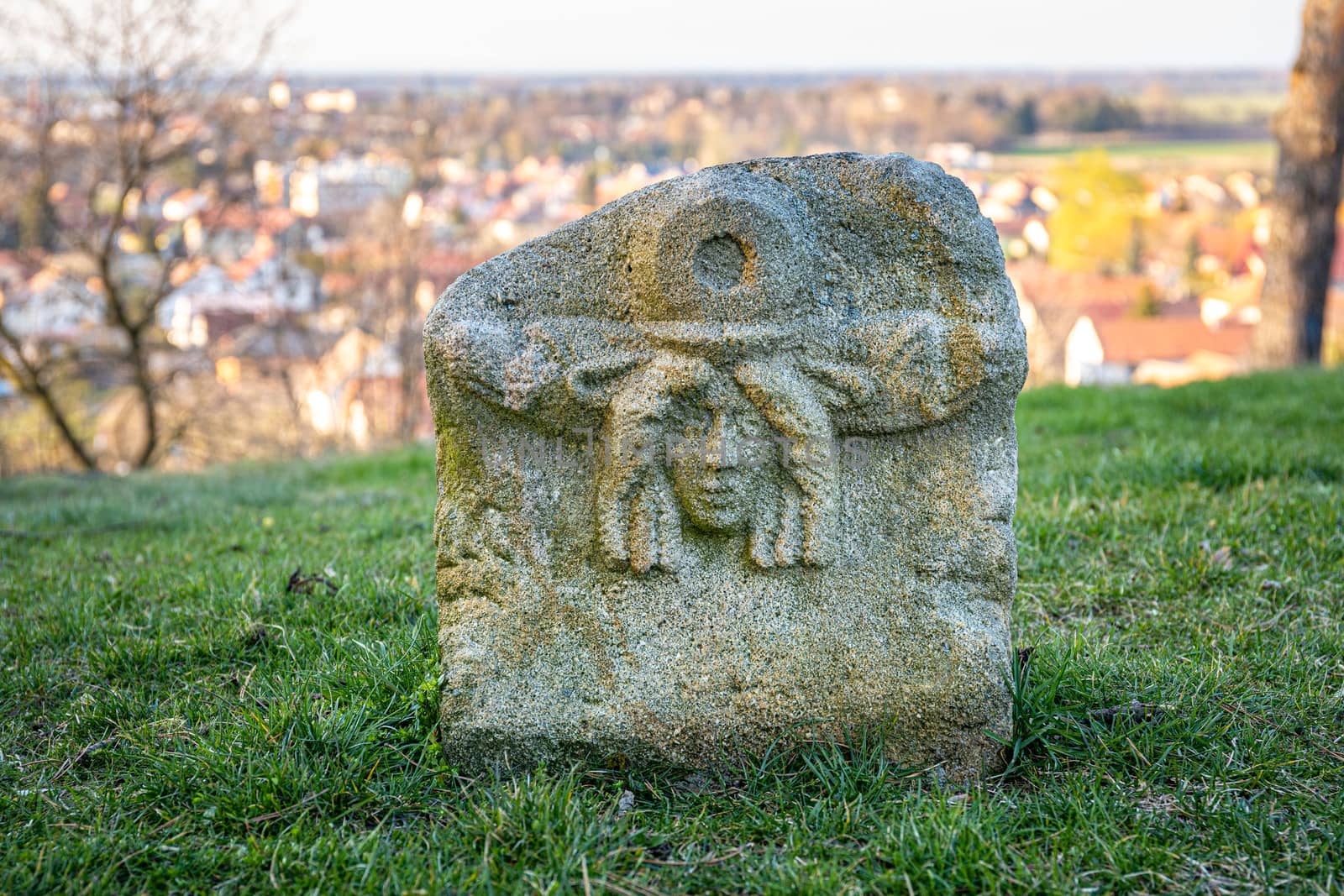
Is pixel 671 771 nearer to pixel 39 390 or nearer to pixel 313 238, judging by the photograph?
pixel 39 390

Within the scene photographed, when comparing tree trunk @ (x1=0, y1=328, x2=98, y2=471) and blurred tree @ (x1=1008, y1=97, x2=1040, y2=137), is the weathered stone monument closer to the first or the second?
tree trunk @ (x1=0, y1=328, x2=98, y2=471)

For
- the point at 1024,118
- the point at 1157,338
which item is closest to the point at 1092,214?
the point at 1024,118

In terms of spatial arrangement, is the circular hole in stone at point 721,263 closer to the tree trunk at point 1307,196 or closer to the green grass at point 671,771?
the green grass at point 671,771

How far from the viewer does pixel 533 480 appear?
2.69m

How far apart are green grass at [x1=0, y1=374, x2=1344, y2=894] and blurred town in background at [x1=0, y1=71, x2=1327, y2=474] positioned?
159 centimetres

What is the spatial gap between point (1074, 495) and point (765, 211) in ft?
9.10

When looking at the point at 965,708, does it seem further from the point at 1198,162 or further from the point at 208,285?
the point at 1198,162

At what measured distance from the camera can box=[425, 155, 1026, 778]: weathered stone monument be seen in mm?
2645

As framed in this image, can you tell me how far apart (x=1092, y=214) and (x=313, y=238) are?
89.8 feet

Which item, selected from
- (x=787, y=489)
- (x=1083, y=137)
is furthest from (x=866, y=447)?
(x=1083, y=137)

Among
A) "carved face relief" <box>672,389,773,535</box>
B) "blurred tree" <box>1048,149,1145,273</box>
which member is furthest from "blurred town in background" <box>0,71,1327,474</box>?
"blurred tree" <box>1048,149,1145,273</box>

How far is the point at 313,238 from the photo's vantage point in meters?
A: 15.4

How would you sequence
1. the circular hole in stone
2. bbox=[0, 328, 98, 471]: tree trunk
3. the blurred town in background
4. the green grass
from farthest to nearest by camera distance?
the blurred town in background
bbox=[0, 328, 98, 471]: tree trunk
the circular hole in stone
the green grass

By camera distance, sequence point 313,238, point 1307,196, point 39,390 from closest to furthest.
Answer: point 1307,196, point 39,390, point 313,238
